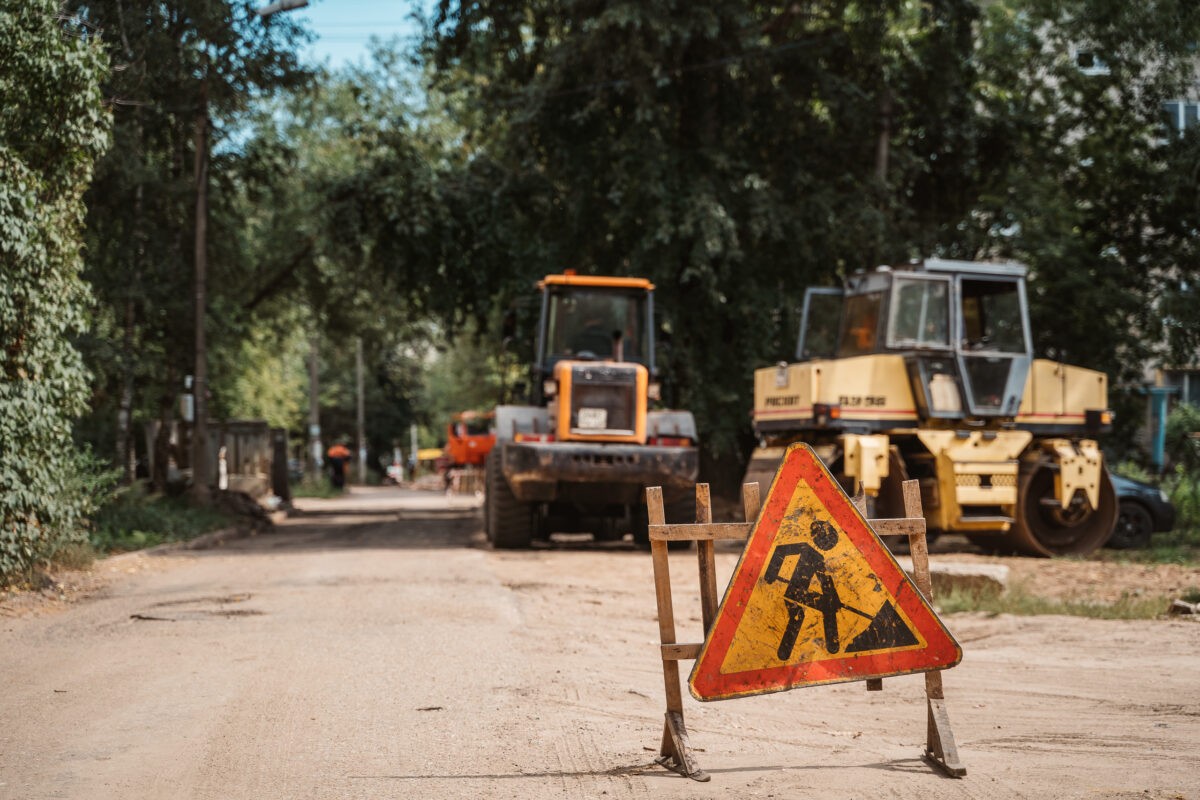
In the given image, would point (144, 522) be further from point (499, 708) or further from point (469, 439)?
point (469, 439)

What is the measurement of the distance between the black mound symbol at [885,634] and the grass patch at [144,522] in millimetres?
13024

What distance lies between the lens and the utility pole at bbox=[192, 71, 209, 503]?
24.6 m

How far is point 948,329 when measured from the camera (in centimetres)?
1747

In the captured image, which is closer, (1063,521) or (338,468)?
(1063,521)

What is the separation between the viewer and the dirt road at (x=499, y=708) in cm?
577

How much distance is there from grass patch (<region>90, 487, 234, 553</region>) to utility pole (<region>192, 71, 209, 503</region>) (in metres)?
0.76

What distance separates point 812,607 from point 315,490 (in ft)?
155

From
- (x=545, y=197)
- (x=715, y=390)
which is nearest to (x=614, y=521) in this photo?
(x=715, y=390)

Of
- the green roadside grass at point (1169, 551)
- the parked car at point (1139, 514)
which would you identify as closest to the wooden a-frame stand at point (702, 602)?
the green roadside grass at point (1169, 551)

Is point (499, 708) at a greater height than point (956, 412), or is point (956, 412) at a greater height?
point (956, 412)

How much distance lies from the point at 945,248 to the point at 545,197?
22.6 ft

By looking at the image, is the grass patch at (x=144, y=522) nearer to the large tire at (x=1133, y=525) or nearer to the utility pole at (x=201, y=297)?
the utility pole at (x=201, y=297)

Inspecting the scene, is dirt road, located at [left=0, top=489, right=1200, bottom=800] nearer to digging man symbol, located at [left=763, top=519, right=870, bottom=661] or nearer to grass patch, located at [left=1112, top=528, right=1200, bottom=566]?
digging man symbol, located at [left=763, top=519, right=870, bottom=661]

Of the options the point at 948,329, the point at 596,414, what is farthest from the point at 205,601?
the point at 948,329
